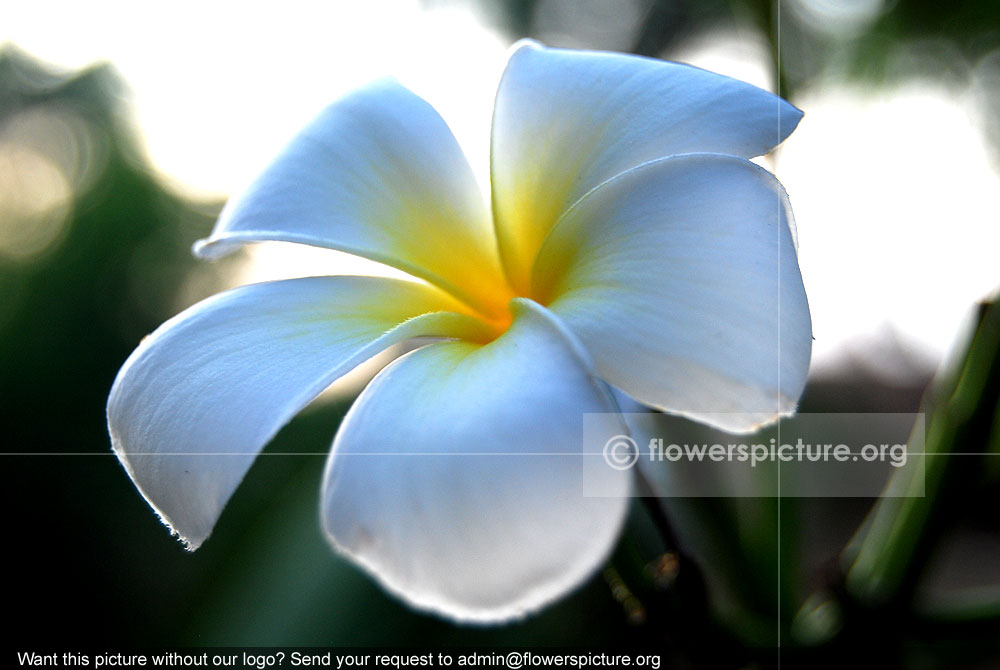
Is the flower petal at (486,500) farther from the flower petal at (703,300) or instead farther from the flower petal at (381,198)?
the flower petal at (381,198)

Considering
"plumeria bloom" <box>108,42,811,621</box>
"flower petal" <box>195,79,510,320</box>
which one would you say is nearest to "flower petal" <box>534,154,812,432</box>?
"plumeria bloom" <box>108,42,811,621</box>

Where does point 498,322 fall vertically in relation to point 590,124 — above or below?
below

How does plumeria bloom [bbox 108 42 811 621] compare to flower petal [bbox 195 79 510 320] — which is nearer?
plumeria bloom [bbox 108 42 811 621]

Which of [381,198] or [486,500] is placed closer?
[486,500]

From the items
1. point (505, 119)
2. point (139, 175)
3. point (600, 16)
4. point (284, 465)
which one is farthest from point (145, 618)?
point (600, 16)

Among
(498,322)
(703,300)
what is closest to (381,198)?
(498,322)

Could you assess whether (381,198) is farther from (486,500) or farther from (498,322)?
(486,500)

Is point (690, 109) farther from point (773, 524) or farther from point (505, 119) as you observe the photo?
point (773, 524)

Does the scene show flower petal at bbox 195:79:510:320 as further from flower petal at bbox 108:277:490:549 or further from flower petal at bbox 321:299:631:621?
flower petal at bbox 321:299:631:621
